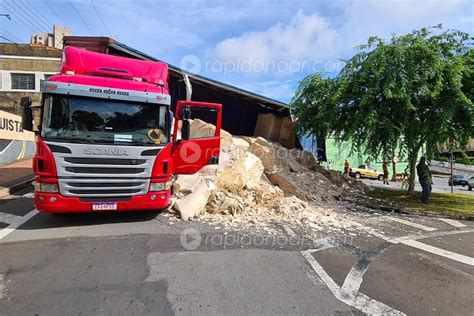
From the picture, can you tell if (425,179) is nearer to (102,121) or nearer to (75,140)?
(102,121)

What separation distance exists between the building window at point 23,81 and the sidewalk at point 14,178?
16.1 metres

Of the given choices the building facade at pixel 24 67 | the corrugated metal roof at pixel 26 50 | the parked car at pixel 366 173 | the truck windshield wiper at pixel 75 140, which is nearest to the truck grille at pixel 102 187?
the truck windshield wiper at pixel 75 140

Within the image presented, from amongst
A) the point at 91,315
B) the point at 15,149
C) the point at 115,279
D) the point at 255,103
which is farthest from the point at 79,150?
the point at 15,149

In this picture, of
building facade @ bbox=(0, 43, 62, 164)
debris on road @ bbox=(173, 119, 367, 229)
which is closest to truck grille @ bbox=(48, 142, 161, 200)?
debris on road @ bbox=(173, 119, 367, 229)

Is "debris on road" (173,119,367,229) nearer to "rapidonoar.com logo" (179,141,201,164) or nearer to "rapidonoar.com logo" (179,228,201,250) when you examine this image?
"rapidonoar.com logo" (179,141,201,164)

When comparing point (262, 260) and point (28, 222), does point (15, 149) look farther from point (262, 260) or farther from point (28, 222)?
point (262, 260)

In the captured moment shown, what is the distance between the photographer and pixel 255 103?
1628 centimetres

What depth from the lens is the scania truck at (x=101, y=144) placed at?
5895 mm

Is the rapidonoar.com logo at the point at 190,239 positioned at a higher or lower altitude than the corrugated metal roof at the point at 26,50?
lower

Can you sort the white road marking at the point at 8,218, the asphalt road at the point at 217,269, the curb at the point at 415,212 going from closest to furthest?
the asphalt road at the point at 217,269 < the white road marking at the point at 8,218 < the curb at the point at 415,212

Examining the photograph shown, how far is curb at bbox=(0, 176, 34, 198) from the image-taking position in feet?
31.9

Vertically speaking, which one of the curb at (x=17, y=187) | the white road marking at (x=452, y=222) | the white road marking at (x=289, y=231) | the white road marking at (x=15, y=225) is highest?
the curb at (x=17, y=187)

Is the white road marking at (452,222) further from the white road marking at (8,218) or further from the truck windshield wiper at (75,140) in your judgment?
the white road marking at (8,218)

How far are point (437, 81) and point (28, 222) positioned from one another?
1117 centimetres
